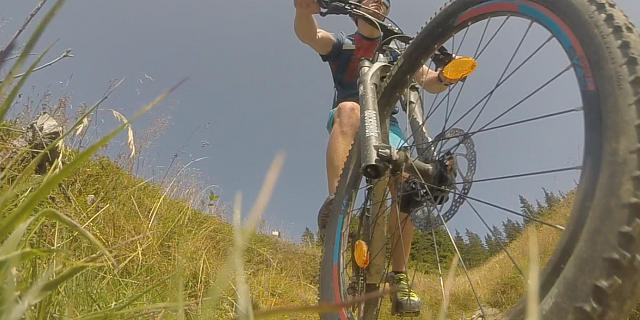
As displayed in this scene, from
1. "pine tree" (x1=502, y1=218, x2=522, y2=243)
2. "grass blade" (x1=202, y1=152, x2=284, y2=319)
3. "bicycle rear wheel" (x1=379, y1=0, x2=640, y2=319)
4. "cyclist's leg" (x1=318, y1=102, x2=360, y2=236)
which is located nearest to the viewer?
"grass blade" (x1=202, y1=152, x2=284, y2=319)

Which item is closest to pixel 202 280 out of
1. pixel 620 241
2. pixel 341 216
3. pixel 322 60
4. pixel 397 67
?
pixel 341 216

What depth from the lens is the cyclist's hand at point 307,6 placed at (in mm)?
1662

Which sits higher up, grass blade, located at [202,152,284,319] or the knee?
the knee

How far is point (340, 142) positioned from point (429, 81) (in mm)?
403

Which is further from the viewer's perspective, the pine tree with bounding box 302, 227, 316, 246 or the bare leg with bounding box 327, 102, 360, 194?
the pine tree with bounding box 302, 227, 316, 246

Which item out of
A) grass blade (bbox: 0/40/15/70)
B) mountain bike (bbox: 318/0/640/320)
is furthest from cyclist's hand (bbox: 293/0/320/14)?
grass blade (bbox: 0/40/15/70)

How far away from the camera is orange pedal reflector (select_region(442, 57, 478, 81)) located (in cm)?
125

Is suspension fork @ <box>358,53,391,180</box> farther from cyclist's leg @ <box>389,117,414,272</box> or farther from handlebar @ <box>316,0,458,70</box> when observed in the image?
cyclist's leg @ <box>389,117,414,272</box>

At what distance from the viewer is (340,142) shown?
1617 mm

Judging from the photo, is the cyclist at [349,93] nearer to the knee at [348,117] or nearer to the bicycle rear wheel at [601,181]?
the knee at [348,117]

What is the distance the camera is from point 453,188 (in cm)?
124

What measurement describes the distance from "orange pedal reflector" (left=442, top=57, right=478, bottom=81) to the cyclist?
3.3 inches

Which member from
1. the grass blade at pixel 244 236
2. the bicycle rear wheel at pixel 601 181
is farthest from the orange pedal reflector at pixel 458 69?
the grass blade at pixel 244 236

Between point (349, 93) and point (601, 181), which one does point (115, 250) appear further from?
point (349, 93)
